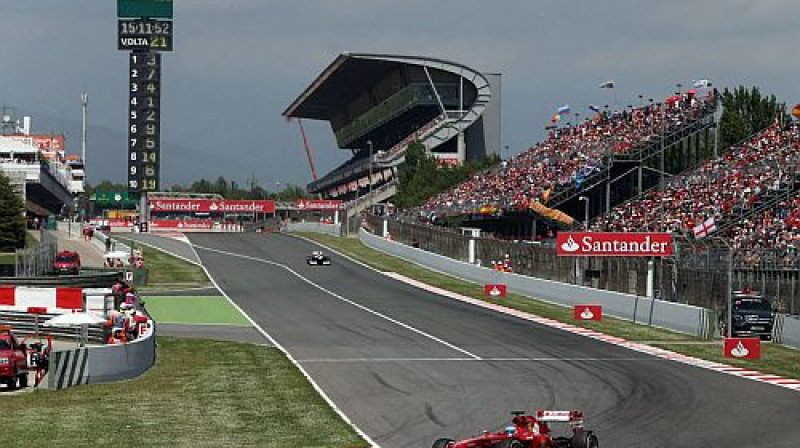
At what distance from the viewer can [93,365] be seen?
28.0 m

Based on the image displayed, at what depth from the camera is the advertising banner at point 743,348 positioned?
120ft

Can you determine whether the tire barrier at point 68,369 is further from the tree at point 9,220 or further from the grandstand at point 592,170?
the tree at point 9,220

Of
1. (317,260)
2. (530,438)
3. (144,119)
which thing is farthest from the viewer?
(144,119)

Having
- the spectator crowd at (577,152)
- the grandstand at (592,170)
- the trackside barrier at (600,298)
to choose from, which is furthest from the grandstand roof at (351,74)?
the trackside barrier at (600,298)

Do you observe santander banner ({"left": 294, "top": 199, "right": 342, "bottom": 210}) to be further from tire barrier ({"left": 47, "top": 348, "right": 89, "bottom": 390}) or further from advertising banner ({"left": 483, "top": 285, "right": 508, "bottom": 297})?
tire barrier ({"left": 47, "top": 348, "right": 89, "bottom": 390})

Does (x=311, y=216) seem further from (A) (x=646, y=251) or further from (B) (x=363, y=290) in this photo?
(A) (x=646, y=251)

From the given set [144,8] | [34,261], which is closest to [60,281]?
[34,261]

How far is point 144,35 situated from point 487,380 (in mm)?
119466

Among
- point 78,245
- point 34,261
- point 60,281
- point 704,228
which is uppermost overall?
point 704,228

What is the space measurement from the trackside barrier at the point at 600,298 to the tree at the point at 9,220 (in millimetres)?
27454

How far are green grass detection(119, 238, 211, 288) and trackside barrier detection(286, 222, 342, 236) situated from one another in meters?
26.1

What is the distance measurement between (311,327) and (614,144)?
46.4 meters

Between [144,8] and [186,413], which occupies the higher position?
[144,8]

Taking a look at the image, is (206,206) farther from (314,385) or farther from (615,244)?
(314,385)
